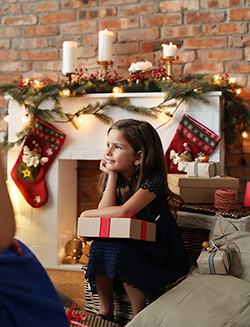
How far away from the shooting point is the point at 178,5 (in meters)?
2.79

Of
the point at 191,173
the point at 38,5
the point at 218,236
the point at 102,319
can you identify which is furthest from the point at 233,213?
the point at 38,5

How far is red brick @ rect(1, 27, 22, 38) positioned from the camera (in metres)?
3.13

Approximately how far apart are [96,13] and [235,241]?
2174 mm

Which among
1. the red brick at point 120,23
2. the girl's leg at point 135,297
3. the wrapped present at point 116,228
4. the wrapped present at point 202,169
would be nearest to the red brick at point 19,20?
the red brick at point 120,23

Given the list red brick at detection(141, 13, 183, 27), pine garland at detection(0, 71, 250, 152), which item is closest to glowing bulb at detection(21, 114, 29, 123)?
pine garland at detection(0, 71, 250, 152)

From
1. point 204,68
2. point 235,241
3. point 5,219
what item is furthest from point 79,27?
point 5,219

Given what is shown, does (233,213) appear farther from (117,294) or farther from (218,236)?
(117,294)

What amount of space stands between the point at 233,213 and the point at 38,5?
7.86 feet

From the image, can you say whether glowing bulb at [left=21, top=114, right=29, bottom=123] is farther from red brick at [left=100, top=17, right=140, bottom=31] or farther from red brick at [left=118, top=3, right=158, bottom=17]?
red brick at [left=118, top=3, right=158, bottom=17]

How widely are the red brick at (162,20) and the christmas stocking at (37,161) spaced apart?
114 centimetres

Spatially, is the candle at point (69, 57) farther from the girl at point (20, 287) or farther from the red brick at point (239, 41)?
the girl at point (20, 287)

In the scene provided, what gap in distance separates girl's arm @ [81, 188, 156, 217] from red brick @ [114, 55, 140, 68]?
1.50m

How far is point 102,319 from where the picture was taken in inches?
65.0

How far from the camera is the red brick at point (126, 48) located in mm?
2887
